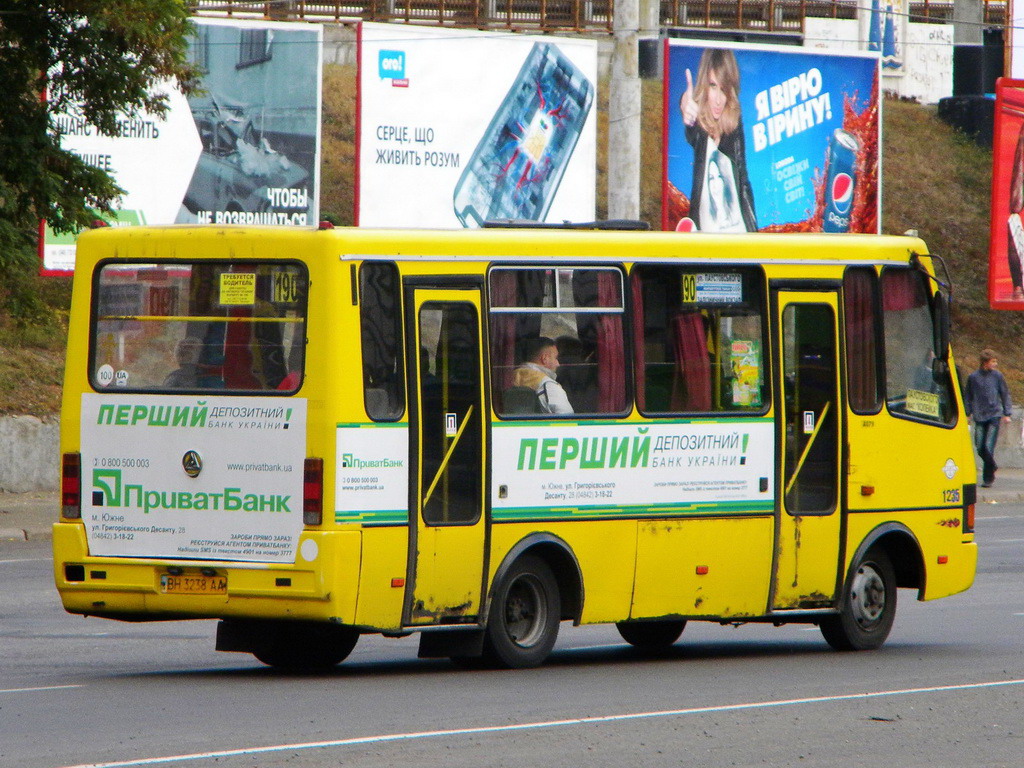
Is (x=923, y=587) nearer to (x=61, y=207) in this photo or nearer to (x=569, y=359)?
(x=569, y=359)

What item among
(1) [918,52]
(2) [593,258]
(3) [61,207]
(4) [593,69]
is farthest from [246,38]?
(1) [918,52]

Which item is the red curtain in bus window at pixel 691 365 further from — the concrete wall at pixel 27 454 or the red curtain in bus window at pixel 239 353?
the concrete wall at pixel 27 454

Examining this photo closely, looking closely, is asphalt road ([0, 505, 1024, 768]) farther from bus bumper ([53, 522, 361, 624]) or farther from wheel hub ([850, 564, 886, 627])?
bus bumper ([53, 522, 361, 624])

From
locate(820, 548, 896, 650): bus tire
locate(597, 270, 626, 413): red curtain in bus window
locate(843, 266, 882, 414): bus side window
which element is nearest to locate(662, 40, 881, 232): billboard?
locate(843, 266, 882, 414): bus side window

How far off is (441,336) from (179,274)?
156cm

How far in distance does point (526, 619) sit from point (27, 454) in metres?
14.3

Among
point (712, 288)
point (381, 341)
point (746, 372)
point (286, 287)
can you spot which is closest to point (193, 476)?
point (286, 287)

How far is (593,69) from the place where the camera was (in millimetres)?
30969

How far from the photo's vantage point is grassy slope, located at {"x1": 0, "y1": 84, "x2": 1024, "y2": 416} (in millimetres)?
36750

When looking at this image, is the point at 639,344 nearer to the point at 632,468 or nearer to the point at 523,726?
the point at 632,468

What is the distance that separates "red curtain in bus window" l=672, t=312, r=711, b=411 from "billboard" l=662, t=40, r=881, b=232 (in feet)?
57.0

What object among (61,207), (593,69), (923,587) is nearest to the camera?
(923,587)

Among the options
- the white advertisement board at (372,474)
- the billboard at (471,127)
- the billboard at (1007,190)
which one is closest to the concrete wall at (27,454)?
the billboard at (471,127)

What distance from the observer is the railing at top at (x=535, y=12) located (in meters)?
38.6
